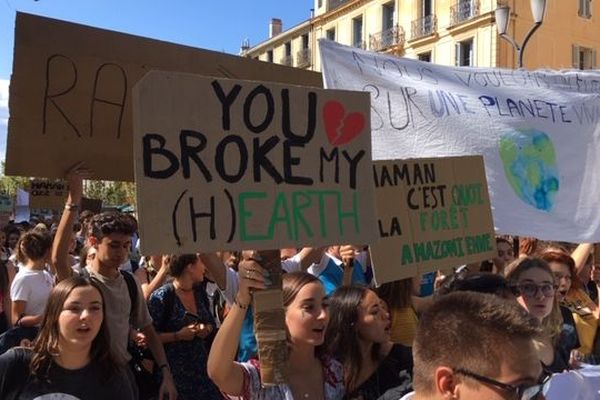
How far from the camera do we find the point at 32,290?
4.60 meters

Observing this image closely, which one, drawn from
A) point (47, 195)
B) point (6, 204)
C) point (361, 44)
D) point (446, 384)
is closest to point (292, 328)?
point (446, 384)

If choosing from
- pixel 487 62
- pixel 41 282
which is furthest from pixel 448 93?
pixel 487 62

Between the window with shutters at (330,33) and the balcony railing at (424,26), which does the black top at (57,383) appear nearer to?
the balcony railing at (424,26)

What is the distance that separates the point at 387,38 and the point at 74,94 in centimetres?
3055

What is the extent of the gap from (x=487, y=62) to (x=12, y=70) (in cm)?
2584

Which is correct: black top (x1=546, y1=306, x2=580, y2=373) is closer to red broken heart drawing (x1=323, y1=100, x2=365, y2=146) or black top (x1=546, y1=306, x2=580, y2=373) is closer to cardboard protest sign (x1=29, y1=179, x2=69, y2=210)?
red broken heart drawing (x1=323, y1=100, x2=365, y2=146)

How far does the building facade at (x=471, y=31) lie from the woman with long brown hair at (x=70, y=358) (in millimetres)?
25120

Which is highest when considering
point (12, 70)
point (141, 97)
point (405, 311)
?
point (12, 70)

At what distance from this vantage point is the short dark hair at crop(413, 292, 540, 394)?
1620 mm

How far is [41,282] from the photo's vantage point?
4684 millimetres

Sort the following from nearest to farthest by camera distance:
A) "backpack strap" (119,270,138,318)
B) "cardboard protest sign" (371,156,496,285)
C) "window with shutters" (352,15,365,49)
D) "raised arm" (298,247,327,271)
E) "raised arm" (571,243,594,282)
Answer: "cardboard protest sign" (371,156,496,285)
"backpack strap" (119,270,138,318)
"raised arm" (298,247,327,271)
"raised arm" (571,243,594,282)
"window with shutters" (352,15,365,49)

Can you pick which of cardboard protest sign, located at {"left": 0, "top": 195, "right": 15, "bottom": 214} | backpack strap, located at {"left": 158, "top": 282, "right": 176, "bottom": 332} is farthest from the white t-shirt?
cardboard protest sign, located at {"left": 0, "top": 195, "right": 15, "bottom": 214}

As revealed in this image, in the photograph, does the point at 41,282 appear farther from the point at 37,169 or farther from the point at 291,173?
the point at 291,173

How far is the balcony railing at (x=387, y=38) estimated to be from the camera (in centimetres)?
3153
